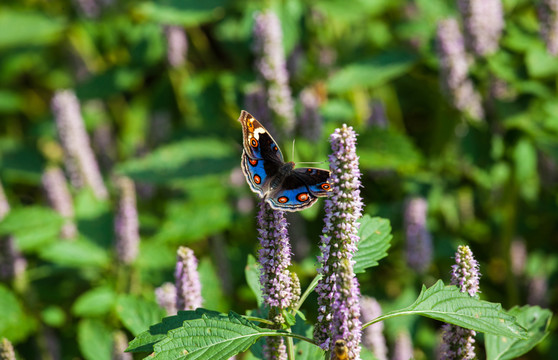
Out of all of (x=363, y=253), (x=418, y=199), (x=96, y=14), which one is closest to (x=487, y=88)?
(x=418, y=199)

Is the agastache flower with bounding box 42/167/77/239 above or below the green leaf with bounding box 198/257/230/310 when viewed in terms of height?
above

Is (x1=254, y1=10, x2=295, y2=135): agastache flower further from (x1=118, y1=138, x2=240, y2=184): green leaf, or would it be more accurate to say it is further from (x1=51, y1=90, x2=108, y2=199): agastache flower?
(x1=51, y1=90, x2=108, y2=199): agastache flower

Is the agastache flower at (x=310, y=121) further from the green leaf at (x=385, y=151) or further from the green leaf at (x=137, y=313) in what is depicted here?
the green leaf at (x=137, y=313)

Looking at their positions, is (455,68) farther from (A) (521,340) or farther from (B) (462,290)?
(B) (462,290)

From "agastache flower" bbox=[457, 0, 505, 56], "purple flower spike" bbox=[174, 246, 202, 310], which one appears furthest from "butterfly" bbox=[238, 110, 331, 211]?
"agastache flower" bbox=[457, 0, 505, 56]

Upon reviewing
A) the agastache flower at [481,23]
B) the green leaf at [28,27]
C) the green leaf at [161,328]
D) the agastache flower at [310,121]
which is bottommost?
the green leaf at [161,328]

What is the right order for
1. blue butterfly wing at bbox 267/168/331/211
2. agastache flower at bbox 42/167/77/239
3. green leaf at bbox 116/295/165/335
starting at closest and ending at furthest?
blue butterfly wing at bbox 267/168/331/211 < green leaf at bbox 116/295/165/335 < agastache flower at bbox 42/167/77/239

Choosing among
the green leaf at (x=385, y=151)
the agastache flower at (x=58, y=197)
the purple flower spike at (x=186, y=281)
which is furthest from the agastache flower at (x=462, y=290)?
the agastache flower at (x=58, y=197)
